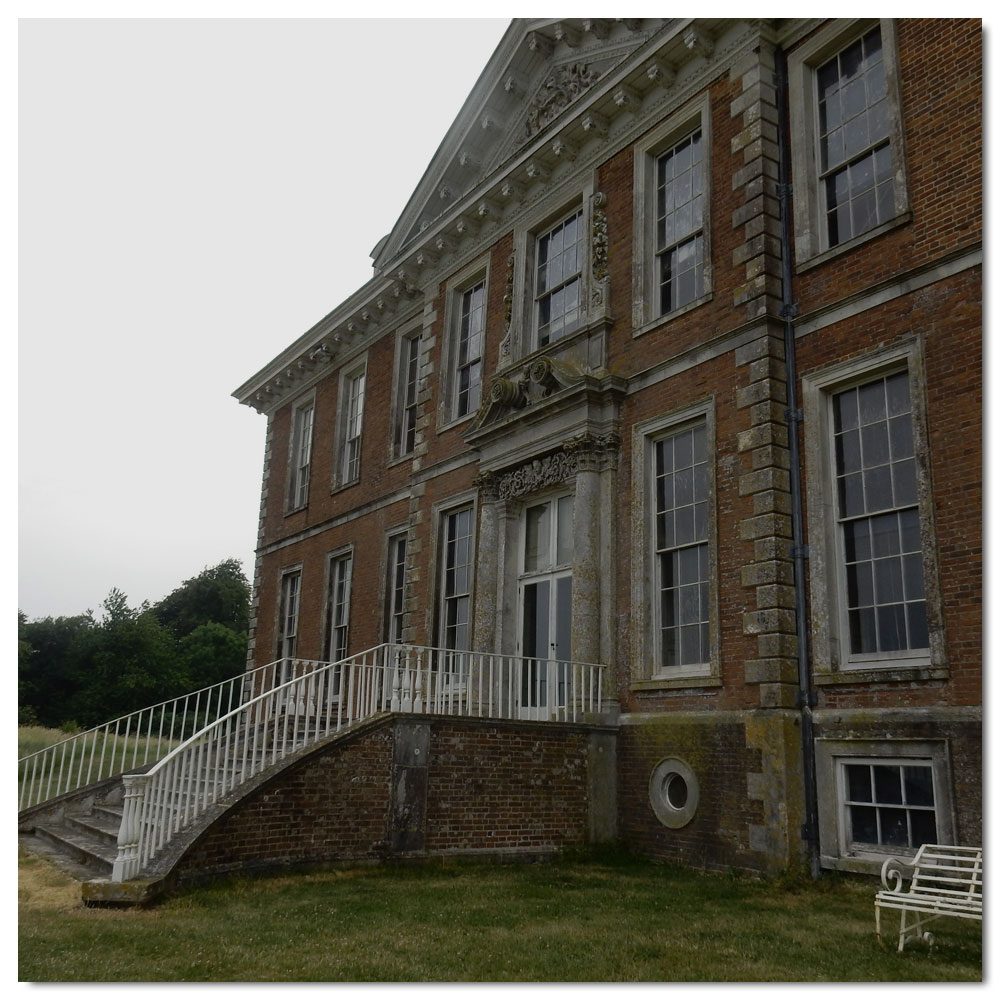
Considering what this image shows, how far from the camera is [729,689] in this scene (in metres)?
10.4

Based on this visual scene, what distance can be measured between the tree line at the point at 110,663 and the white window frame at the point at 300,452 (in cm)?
2112

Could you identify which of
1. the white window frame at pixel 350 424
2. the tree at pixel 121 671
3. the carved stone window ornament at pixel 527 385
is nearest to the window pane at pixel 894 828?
the carved stone window ornament at pixel 527 385

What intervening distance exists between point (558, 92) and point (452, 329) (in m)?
4.34

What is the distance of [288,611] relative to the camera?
71.8 ft

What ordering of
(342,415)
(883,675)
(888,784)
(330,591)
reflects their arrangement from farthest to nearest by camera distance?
1. (342,415)
2. (330,591)
3. (883,675)
4. (888,784)

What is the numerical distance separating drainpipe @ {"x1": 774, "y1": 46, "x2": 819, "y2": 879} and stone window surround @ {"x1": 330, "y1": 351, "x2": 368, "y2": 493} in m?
11.0

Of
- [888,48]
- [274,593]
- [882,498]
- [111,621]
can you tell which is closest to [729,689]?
[882,498]

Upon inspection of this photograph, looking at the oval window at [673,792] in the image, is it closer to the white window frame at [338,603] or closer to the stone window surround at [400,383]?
the stone window surround at [400,383]

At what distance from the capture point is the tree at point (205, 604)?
63.2 metres

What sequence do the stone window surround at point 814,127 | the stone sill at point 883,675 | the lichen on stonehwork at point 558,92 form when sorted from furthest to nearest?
the lichen on stonehwork at point 558,92 < the stone window surround at point 814,127 < the stone sill at point 883,675

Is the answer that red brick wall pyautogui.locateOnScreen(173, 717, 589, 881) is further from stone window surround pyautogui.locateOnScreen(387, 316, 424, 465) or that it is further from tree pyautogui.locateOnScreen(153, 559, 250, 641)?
tree pyautogui.locateOnScreen(153, 559, 250, 641)

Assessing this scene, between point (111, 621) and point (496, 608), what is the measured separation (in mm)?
41335

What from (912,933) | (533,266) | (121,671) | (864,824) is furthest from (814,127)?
(121,671)

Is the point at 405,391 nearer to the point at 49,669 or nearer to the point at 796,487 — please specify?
the point at 796,487
